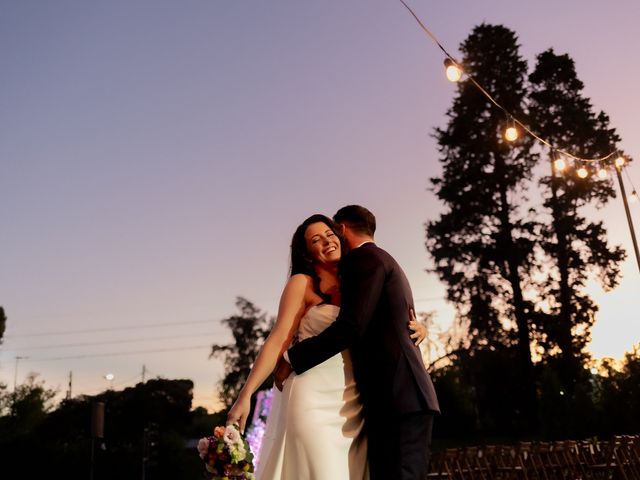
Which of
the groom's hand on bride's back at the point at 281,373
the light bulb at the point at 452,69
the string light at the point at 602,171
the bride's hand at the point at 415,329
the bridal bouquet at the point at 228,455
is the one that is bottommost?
the bridal bouquet at the point at 228,455

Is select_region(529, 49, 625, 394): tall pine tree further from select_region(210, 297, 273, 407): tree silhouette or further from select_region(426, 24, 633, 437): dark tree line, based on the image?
select_region(210, 297, 273, 407): tree silhouette

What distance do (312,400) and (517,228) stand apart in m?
27.9

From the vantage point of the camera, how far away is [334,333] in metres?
3.49

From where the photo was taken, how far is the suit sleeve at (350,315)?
348 cm

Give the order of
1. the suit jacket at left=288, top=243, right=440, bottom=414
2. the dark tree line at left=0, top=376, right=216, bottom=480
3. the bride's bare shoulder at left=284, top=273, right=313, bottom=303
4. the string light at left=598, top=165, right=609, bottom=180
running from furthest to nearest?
the dark tree line at left=0, top=376, right=216, bottom=480, the string light at left=598, top=165, right=609, bottom=180, the bride's bare shoulder at left=284, top=273, right=313, bottom=303, the suit jacket at left=288, top=243, right=440, bottom=414

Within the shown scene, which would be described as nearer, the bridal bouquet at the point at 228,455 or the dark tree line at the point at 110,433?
the bridal bouquet at the point at 228,455

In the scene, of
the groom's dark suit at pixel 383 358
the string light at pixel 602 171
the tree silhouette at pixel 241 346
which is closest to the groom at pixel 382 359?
the groom's dark suit at pixel 383 358

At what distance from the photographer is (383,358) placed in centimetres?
353

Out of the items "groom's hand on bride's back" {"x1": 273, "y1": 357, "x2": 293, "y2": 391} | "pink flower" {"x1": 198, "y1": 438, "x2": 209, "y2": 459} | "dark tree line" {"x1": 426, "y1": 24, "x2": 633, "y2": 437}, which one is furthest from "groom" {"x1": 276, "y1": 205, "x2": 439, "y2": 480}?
"dark tree line" {"x1": 426, "y1": 24, "x2": 633, "y2": 437}

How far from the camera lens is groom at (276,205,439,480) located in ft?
11.0

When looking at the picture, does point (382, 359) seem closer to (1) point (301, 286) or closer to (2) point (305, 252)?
(1) point (301, 286)

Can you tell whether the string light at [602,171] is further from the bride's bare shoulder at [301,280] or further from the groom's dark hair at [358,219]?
the bride's bare shoulder at [301,280]

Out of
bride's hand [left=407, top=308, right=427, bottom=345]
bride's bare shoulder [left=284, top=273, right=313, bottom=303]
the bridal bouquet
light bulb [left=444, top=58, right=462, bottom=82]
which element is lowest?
the bridal bouquet

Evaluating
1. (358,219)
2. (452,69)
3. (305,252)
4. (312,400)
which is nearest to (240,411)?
(312,400)
